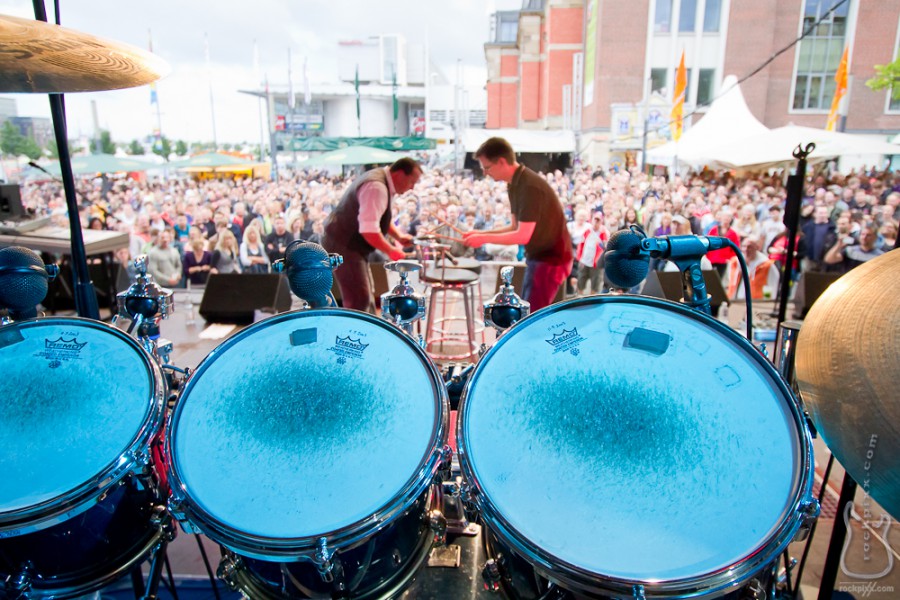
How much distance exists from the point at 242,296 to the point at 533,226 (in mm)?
2908

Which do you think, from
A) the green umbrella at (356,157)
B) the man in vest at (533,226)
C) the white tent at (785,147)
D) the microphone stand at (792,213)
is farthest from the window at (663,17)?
the microphone stand at (792,213)

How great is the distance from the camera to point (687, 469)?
0.88 m

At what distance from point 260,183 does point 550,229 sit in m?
12.6

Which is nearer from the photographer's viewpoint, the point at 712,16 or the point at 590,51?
the point at 712,16

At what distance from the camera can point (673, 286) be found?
4.63m

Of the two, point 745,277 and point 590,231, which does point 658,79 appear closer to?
point 590,231

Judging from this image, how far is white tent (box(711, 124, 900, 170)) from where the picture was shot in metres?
8.02

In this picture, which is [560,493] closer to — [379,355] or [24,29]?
[379,355]

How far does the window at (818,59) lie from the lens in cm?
1446

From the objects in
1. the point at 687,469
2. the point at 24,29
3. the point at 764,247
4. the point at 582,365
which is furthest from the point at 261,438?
the point at 764,247

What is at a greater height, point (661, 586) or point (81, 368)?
point (81, 368)

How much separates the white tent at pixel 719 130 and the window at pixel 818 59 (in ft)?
21.0

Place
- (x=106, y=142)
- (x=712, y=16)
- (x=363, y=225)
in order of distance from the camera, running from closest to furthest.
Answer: (x=363, y=225), (x=712, y=16), (x=106, y=142)

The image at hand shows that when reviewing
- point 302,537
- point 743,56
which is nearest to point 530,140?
point 743,56
